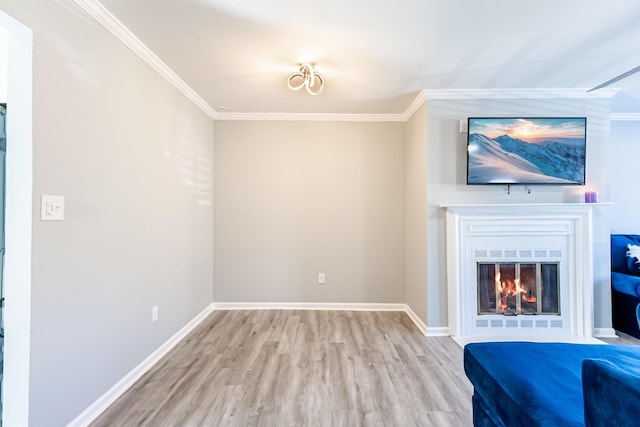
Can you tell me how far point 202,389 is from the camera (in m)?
2.09

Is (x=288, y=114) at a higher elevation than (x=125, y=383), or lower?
higher

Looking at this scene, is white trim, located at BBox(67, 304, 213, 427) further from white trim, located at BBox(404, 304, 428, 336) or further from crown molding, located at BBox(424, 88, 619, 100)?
crown molding, located at BBox(424, 88, 619, 100)

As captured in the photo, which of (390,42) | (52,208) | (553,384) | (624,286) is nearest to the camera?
(553,384)

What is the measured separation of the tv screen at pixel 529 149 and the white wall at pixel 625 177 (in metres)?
1.19

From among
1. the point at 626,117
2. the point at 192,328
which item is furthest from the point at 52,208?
the point at 626,117

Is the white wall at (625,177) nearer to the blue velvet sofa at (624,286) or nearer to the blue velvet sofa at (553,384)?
the blue velvet sofa at (624,286)

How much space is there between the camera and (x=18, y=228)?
4.59 feet

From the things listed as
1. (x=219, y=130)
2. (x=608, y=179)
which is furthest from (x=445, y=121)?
(x=219, y=130)

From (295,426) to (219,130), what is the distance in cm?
338

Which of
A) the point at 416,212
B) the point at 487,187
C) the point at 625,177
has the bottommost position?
the point at 416,212

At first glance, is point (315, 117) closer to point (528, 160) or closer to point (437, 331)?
point (528, 160)

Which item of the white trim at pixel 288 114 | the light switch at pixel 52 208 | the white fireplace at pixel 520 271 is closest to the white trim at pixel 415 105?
the white trim at pixel 288 114

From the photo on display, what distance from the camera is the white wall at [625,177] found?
3617mm

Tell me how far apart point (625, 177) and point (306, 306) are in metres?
4.27
